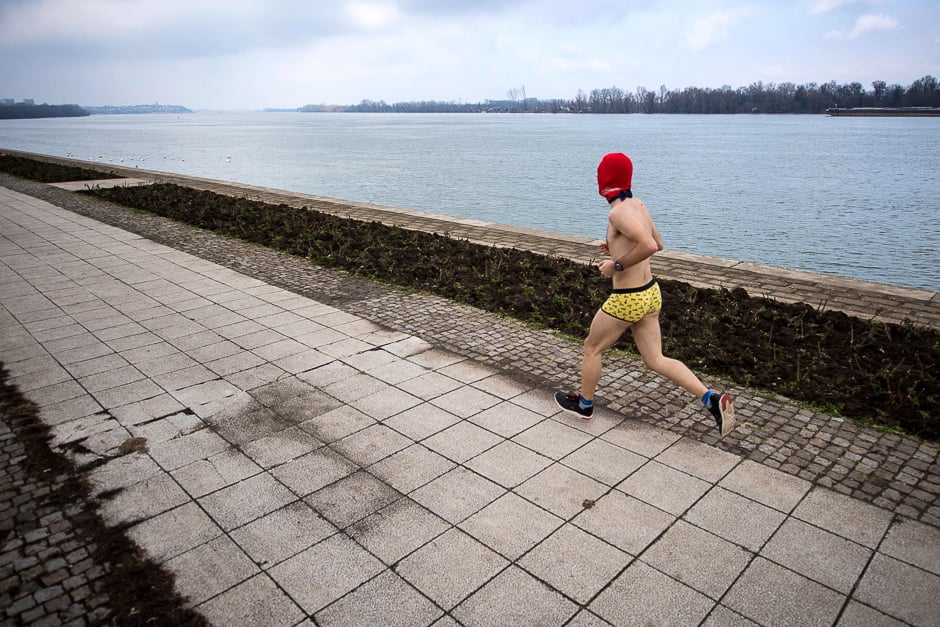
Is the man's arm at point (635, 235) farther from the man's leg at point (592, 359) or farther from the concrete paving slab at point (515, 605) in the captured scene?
the concrete paving slab at point (515, 605)

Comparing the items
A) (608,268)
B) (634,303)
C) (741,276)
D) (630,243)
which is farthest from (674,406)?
(741,276)

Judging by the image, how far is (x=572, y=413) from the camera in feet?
16.6

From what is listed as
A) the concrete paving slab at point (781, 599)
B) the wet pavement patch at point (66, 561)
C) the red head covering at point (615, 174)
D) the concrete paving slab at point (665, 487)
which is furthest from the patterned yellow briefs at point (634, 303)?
the wet pavement patch at point (66, 561)

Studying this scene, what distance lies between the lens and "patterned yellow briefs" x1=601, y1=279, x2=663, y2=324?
443 centimetres

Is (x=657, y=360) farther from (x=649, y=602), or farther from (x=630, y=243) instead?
(x=649, y=602)

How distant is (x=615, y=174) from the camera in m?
4.21

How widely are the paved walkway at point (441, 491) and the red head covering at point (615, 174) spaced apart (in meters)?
1.85

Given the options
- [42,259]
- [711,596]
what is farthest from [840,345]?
[42,259]

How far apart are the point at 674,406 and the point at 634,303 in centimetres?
127

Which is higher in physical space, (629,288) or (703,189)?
(629,288)

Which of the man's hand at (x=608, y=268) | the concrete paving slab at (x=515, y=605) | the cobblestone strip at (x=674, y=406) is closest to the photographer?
the concrete paving slab at (x=515, y=605)

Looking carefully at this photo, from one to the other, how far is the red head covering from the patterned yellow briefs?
0.70 m

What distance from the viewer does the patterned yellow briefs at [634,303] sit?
14.5 ft

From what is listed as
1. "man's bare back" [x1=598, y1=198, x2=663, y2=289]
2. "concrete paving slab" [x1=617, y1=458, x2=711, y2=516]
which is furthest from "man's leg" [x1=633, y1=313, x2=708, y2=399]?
"concrete paving slab" [x1=617, y1=458, x2=711, y2=516]
